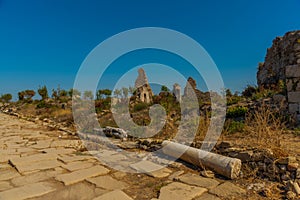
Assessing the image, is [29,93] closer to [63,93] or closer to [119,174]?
[63,93]

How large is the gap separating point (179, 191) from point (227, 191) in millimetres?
554

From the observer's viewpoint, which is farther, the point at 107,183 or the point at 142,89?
the point at 142,89

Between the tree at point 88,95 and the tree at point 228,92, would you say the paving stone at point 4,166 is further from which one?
the tree at point 88,95

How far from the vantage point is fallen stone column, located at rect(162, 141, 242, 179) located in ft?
9.53

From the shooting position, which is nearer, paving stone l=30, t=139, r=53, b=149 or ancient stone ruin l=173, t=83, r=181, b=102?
paving stone l=30, t=139, r=53, b=149

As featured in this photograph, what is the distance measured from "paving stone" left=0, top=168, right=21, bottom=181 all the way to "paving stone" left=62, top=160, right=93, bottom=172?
26.3 inches

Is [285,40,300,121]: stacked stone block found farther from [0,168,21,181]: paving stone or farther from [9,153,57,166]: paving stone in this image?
[0,168,21,181]: paving stone

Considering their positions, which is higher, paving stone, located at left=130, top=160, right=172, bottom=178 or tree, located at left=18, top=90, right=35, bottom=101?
tree, located at left=18, top=90, right=35, bottom=101

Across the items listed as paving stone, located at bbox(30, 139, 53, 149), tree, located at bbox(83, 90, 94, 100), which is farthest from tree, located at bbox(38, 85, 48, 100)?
paving stone, located at bbox(30, 139, 53, 149)

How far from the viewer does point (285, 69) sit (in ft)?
26.0

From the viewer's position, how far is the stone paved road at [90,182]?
244cm

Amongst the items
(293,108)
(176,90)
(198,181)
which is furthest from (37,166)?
(176,90)

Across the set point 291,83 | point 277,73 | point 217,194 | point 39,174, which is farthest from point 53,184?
point 277,73

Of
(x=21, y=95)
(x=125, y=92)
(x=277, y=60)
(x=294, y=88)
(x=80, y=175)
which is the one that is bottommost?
(x=80, y=175)
